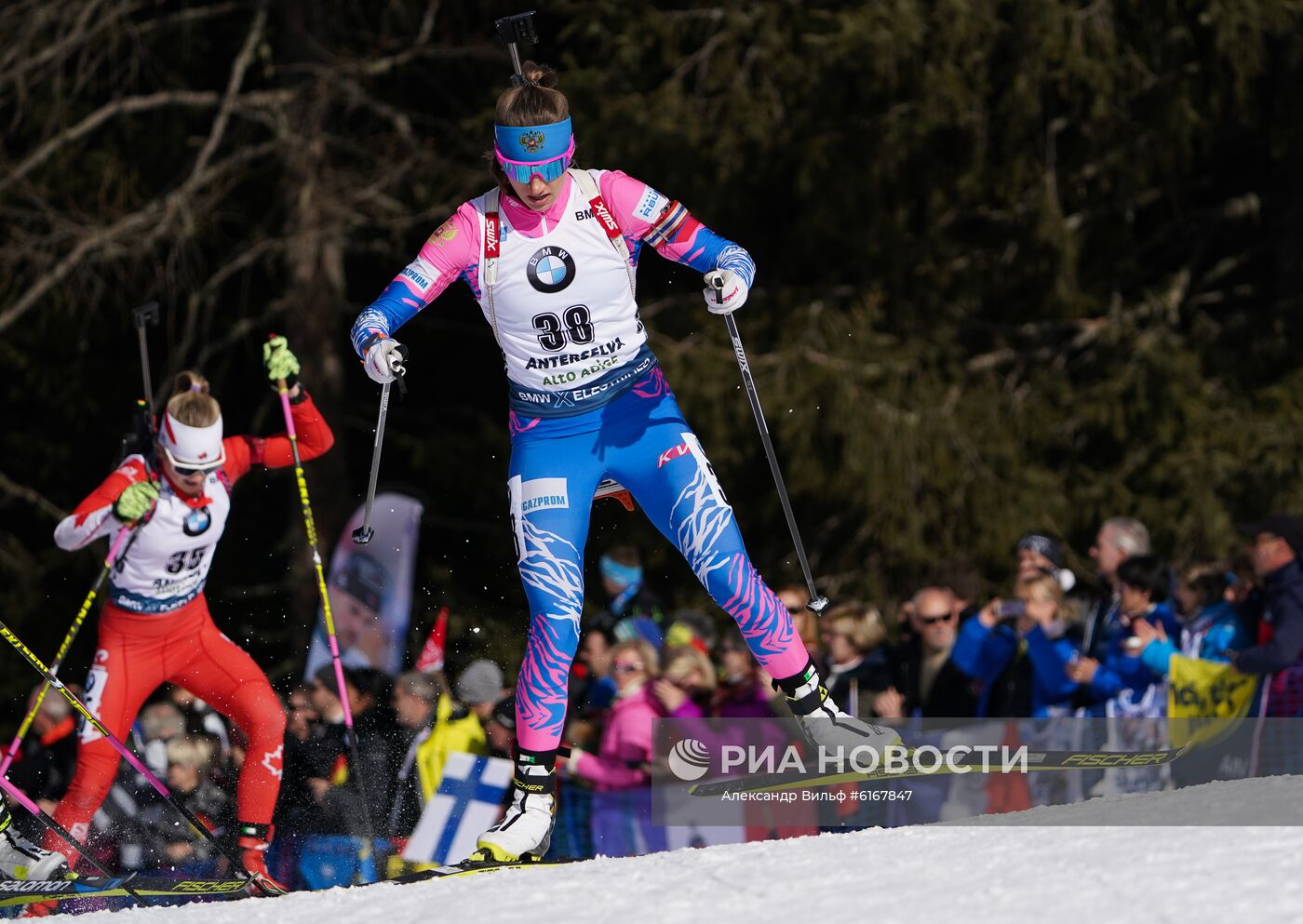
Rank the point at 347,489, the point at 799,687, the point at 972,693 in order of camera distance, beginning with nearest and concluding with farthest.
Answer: the point at 799,687, the point at 972,693, the point at 347,489

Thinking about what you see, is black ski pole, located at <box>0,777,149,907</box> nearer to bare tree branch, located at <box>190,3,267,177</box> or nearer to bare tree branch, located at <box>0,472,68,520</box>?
bare tree branch, located at <box>0,472,68,520</box>

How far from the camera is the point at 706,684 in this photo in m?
6.84

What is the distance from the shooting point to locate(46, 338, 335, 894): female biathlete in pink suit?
6742mm

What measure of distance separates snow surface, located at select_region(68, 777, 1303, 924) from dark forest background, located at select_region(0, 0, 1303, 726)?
602 centimetres

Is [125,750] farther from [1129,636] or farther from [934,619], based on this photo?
[1129,636]

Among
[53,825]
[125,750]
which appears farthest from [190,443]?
[53,825]

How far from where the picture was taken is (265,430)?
47.3 feet

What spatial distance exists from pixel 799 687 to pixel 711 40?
7.56 metres

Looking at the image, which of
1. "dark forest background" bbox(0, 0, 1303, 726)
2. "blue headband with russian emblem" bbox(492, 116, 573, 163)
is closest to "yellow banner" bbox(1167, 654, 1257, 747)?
"blue headband with russian emblem" bbox(492, 116, 573, 163)

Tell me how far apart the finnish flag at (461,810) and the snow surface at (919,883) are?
2002 mm

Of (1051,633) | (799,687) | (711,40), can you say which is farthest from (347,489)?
(799,687)

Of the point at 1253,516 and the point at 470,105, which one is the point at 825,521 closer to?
the point at 1253,516

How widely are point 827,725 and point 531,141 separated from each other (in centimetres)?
199

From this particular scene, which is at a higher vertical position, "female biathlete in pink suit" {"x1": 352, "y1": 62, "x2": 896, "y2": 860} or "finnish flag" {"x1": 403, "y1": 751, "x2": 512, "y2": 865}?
"female biathlete in pink suit" {"x1": 352, "y1": 62, "x2": 896, "y2": 860}
